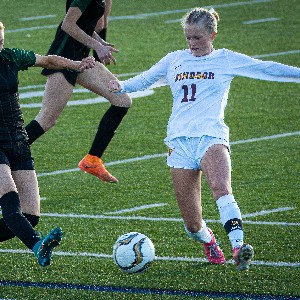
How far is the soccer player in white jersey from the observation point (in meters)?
7.88

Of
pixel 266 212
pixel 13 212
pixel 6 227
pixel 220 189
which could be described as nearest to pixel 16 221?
pixel 13 212

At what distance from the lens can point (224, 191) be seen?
763 cm

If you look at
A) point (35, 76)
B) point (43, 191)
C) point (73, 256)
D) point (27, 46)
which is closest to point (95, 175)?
point (43, 191)

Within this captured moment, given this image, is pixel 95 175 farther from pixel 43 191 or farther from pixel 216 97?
pixel 216 97

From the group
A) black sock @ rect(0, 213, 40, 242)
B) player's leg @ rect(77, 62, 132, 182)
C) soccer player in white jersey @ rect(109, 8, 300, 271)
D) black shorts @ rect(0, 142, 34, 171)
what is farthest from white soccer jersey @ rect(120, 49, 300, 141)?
player's leg @ rect(77, 62, 132, 182)

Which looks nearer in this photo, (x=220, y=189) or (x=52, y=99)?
(x=220, y=189)

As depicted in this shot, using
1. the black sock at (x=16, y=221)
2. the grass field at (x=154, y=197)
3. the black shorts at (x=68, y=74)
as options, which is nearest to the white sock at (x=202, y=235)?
the grass field at (x=154, y=197)

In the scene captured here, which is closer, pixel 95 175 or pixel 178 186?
pixel 178 186

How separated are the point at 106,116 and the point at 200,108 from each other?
11.1ft

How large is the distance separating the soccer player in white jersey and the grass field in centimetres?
52

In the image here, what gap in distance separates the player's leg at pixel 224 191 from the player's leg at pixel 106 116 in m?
3.21

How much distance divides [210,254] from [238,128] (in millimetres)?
5773

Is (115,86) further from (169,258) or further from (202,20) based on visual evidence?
(169,258)

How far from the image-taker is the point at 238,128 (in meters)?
13.8
